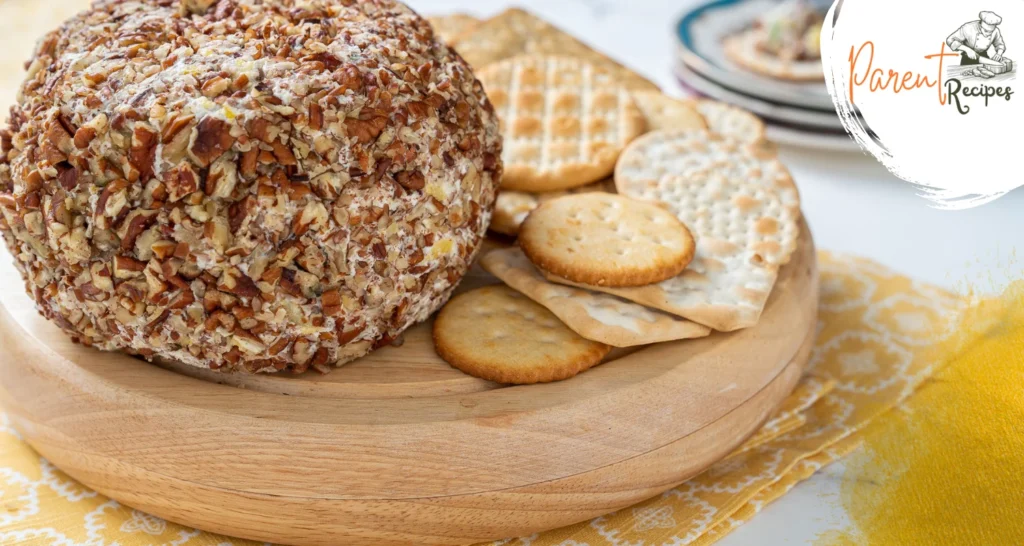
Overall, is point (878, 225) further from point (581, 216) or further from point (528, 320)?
point (528, 320)

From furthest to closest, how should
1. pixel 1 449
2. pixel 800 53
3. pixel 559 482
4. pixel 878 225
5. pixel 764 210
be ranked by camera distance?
pixel 800 53, pixel 878 225, pixel 764 210, pixel 1 449, pixel 559 482

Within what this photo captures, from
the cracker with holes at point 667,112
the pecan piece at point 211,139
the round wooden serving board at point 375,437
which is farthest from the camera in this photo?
the cracker with holes at point 667,112

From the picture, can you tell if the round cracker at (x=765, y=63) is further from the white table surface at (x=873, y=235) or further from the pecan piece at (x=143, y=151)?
the pecan piece at (x=143, y=151)

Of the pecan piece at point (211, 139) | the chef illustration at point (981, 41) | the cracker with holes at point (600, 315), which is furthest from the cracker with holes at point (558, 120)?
the pecan piece at point (211, 139)

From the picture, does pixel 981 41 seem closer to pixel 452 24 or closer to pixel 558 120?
pixel 558 120

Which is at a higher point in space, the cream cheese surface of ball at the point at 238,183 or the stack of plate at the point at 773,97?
the cream cheese surface of ball at the point at 238,183

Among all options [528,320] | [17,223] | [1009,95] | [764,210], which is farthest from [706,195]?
[17,223]
